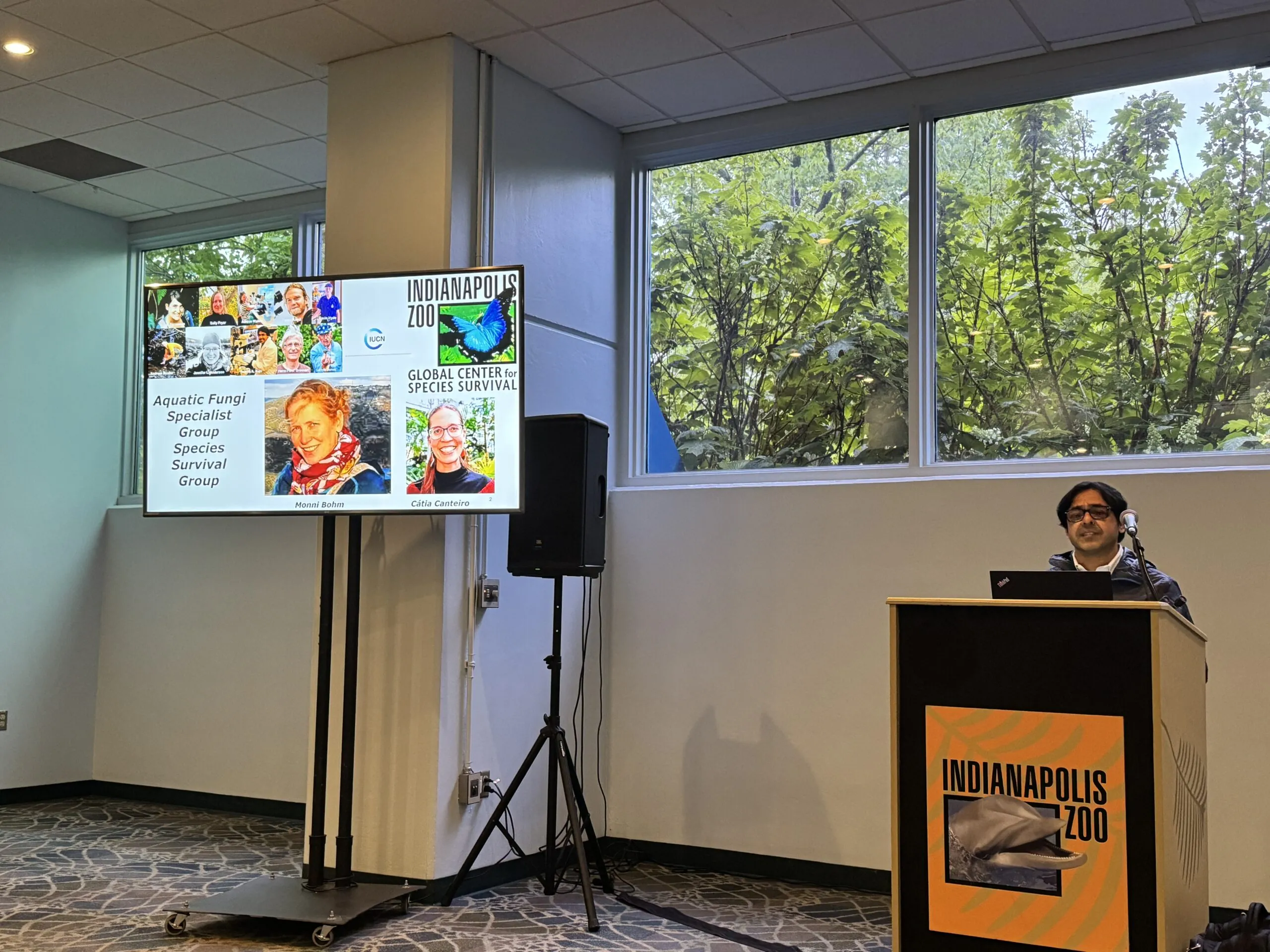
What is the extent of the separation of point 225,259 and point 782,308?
3.41 metres

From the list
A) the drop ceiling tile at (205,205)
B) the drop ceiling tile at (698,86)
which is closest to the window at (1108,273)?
the drop ceiling tile at (698,86)

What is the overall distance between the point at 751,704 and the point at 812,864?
683mm

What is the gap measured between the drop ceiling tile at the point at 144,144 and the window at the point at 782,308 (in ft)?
7.46

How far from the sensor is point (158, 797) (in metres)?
6.62

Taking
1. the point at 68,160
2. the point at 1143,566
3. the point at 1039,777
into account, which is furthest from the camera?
the point at 68,160

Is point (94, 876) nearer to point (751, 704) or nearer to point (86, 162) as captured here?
point (751, 704)

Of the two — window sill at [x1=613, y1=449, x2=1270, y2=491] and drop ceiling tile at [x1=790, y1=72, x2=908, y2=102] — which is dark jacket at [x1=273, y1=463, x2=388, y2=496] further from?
drop ceiling tile at [x1=790, y1=72, x2=908, y2=102]

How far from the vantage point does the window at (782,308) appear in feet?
17.2

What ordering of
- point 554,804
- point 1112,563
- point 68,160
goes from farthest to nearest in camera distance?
point 68,160 → point 554,804 → point 1112,563

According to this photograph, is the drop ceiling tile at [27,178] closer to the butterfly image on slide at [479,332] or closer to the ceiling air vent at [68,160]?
the ceiling air vent at [68,160]

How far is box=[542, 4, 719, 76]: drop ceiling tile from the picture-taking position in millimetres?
4559

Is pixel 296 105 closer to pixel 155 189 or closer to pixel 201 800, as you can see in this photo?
pixel 155 189

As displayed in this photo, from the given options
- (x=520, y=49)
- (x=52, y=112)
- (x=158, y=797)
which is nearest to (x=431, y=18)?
(x=520, y=49)

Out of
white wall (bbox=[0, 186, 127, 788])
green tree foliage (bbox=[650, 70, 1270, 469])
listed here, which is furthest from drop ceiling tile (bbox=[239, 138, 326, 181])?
green tree foliage (bbox=[650, 70, 1270, 469])
